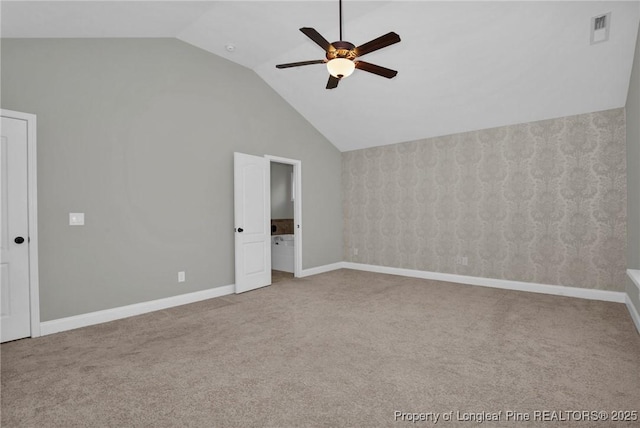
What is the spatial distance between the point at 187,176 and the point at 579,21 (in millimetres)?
4790

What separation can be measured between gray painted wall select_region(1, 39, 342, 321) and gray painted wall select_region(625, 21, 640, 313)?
4640 mm

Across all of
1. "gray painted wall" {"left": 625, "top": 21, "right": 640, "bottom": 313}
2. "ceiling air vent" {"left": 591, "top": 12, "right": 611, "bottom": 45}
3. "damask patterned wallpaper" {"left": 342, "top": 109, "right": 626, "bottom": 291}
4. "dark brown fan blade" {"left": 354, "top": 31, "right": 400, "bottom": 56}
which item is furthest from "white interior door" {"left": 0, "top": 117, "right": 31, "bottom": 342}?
"gray painted wall" {"left": 625, "top": 21, "right": 640, "bottom": 313}

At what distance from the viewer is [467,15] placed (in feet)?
11.2

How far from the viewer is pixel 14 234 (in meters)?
3.02

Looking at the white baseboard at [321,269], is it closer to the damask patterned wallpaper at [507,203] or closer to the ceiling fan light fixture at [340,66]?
the damask patterned wallpaper at [507,203]

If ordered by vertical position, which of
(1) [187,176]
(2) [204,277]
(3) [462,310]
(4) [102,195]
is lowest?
(3) [462,310]

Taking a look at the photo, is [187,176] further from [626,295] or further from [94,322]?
[626,295]

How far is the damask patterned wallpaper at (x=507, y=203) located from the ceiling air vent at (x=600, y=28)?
1256 mm

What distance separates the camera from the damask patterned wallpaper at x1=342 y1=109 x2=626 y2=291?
4.22m

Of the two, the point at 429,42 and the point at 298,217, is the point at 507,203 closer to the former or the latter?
the point at 429,42

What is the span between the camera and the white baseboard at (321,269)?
6041mm

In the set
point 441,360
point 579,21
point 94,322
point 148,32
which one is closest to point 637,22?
point 579,21

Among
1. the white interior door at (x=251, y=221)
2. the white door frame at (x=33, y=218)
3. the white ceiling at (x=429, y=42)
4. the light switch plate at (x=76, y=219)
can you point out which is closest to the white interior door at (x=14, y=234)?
the white door frame at (x=33, y=218)

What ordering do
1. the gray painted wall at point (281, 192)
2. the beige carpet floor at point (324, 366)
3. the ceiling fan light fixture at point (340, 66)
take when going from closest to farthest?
1. the beige carpet floor at point (324, 366)
2. the ceiling fan light fixture at point (340, 66)
3. the gray painted wall at point (281, 192)
